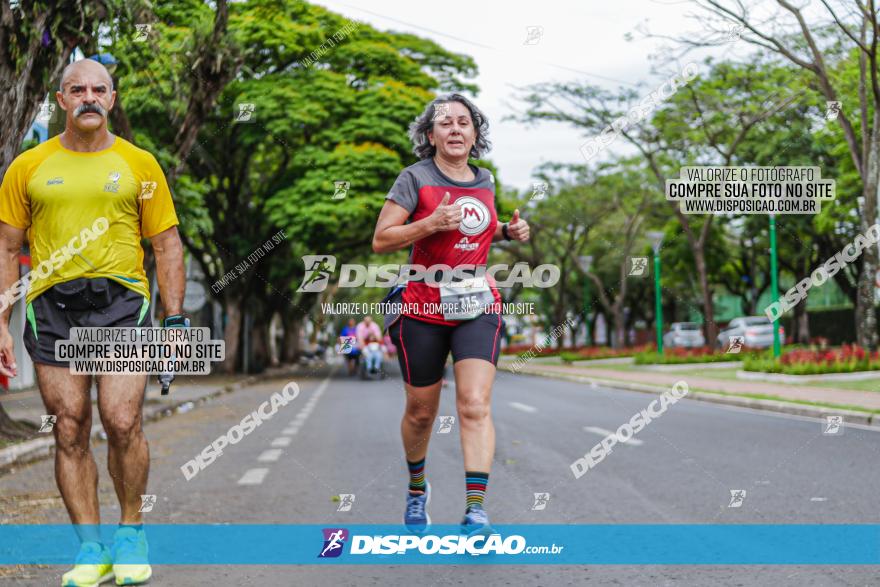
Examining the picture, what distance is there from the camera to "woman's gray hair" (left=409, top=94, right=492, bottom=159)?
429cm

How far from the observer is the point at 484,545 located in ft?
14.6

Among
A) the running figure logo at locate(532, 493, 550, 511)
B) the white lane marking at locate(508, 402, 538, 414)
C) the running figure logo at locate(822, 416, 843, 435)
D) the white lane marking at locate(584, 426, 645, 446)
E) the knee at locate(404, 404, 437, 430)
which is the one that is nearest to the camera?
the knee at locate(404, 404, 437, 430)

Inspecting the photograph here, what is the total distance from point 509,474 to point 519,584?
11.4ft

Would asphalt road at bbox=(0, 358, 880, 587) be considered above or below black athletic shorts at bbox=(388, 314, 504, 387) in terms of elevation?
below

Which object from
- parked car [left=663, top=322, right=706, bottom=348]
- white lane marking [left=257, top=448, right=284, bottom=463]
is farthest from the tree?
parked car [left=663, top=322, right=706, bottom=348]

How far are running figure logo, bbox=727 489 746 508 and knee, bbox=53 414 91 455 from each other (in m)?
3.69

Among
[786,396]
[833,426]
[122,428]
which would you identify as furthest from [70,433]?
[786,396]

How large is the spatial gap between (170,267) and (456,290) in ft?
3.80

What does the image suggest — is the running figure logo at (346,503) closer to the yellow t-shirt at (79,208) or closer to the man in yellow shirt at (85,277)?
the man in yellow shirt at (85,277)

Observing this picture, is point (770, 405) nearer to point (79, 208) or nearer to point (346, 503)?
point (346, 503)

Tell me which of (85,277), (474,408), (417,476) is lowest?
(417,476)

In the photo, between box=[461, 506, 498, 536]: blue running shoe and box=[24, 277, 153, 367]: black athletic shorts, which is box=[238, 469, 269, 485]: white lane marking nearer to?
box=[461, 506, 498, 536]: blue running shoe

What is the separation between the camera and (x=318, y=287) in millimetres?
7008

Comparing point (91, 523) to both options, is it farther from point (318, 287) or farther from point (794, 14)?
point (794, 14)
